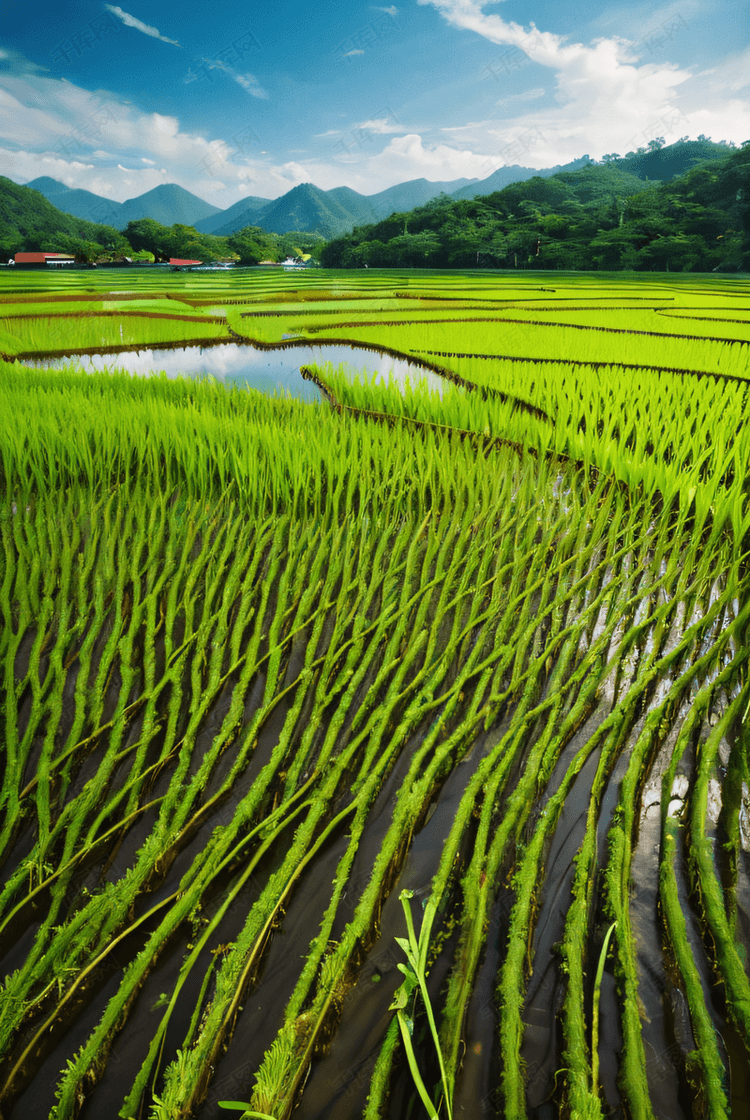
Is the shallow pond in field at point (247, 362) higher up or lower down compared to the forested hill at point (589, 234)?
lower down

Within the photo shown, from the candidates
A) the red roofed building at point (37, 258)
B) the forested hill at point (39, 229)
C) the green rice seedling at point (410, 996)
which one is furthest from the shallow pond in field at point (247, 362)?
the forested hill at point (39, 229)

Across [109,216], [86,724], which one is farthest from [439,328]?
[109,216]

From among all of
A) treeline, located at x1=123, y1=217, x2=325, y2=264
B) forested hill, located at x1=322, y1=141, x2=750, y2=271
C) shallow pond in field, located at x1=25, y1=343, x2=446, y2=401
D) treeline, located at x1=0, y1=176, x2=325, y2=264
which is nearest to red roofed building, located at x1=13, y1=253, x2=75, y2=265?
treeline, located at x1=0, y1=176, x2=325, y2=264

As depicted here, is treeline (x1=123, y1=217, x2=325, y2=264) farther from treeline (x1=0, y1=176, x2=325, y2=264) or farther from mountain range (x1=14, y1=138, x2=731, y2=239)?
mountain range (x1=14, y1=138, x2=731, y2=239)

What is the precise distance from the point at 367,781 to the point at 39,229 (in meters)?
36.7

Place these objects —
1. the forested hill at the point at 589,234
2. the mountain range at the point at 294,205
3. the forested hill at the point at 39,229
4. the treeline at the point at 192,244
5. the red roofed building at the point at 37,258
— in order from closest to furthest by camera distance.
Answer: the forested hill at the point at 589,234, the red roofed building at the point at 37,258, the forested hill at the point at 39,229, the treeline at the point at 192,244, the mountain range at the point at 294,205

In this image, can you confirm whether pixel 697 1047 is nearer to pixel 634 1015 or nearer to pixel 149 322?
pixel 634 1015

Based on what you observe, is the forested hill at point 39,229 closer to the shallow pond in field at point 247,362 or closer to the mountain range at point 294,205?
the shallow pond in field at point 247,362

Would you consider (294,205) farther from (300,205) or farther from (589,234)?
(589,234)

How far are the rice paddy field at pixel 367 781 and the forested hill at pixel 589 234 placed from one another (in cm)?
2498

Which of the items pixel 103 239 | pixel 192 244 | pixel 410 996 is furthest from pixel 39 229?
pixel 410 996

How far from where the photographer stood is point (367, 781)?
91 cm

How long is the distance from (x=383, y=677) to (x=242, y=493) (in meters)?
1.18

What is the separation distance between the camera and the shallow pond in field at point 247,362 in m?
4.47
